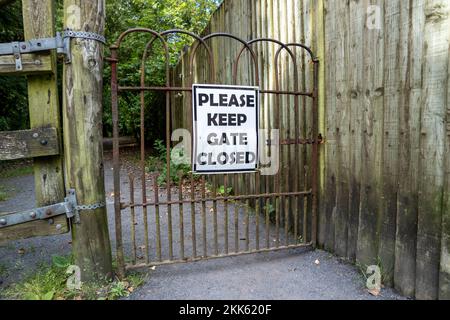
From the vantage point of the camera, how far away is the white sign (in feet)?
9.86

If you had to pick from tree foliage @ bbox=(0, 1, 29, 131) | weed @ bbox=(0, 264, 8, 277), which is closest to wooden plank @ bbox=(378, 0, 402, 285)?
weed @ bbox=(0, 264, 8, 277)

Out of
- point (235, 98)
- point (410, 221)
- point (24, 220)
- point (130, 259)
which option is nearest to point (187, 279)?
point (130, 259)

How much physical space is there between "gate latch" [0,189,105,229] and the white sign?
103 cm

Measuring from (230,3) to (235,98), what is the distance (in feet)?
10.9

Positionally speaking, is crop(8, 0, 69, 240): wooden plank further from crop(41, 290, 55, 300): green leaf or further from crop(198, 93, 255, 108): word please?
crop(198, 93, 255, 108): word please

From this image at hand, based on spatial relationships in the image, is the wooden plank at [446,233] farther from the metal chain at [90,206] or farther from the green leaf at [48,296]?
the green leaf at [48,296]

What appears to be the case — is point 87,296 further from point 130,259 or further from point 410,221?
point 410,221

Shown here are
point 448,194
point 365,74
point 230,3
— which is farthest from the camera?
point 230,3

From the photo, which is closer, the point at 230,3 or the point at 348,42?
the point at 348,42

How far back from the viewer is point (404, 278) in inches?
103

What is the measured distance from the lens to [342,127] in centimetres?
329

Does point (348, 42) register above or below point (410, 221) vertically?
above

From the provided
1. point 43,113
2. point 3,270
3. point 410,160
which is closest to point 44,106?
point 43,113

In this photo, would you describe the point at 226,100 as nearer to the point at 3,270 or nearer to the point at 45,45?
the point at 45,45
